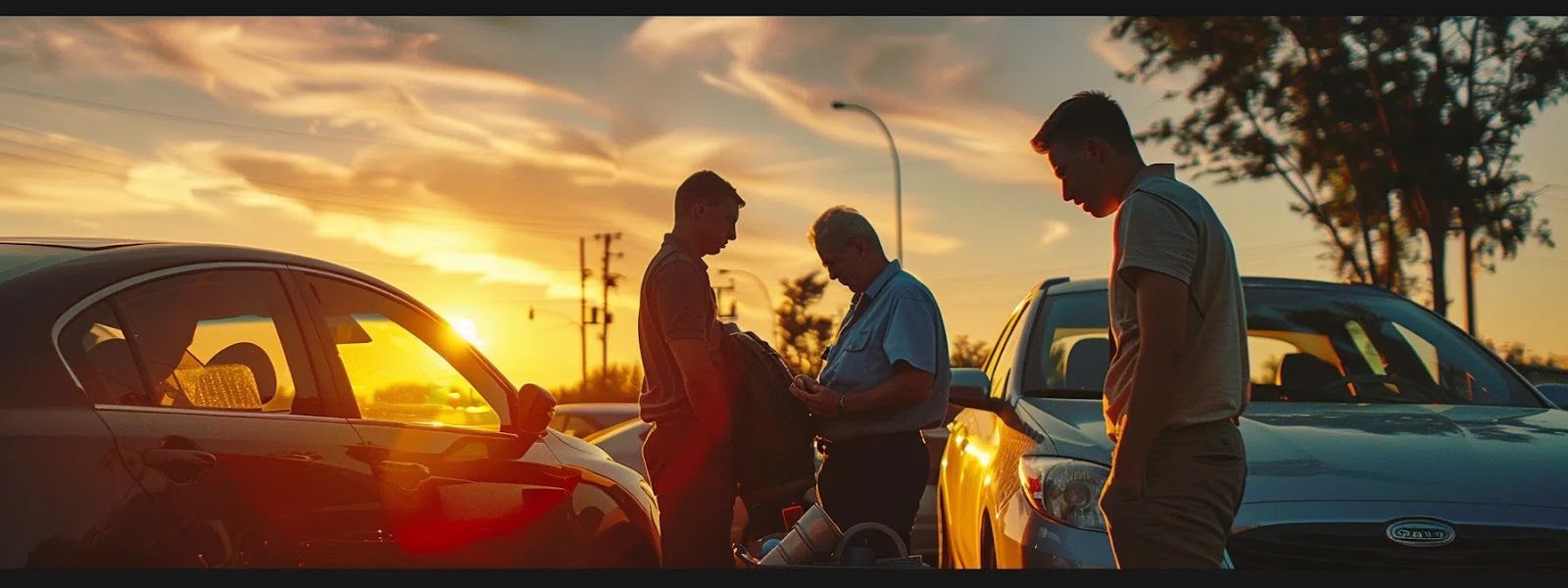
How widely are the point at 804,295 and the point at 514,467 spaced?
67.5 m

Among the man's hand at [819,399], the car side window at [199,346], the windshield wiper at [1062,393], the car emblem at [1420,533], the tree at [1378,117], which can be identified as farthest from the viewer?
the tree at [1378,117]

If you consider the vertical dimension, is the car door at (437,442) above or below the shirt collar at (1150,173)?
below

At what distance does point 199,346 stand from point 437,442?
0.82 metres

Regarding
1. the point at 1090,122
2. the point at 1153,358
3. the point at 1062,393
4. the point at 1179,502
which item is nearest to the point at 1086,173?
the point at 1090,122

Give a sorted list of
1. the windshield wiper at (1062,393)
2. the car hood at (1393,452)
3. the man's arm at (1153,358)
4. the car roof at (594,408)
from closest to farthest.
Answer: the man's arm at (1153,358)
the car hood at (1393,452)
the windshield wiper at (1062,393)
the car roof at (594,408)

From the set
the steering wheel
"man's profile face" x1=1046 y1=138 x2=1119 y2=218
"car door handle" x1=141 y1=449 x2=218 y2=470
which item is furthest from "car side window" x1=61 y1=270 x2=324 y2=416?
the steering wheel

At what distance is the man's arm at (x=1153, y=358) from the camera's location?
3.81 meters

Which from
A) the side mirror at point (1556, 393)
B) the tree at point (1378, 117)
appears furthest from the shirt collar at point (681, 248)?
the tree at point (1378, 117)

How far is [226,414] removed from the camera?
147 inches

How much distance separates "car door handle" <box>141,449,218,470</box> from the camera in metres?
3.38

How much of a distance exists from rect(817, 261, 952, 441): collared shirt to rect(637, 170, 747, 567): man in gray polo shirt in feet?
1.71

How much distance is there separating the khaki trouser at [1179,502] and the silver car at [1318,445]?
1049 mm

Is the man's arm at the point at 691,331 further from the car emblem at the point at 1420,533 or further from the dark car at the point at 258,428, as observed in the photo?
the car emblem at the point at 1420,533

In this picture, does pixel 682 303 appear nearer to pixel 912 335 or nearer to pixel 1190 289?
pixel 912 335
